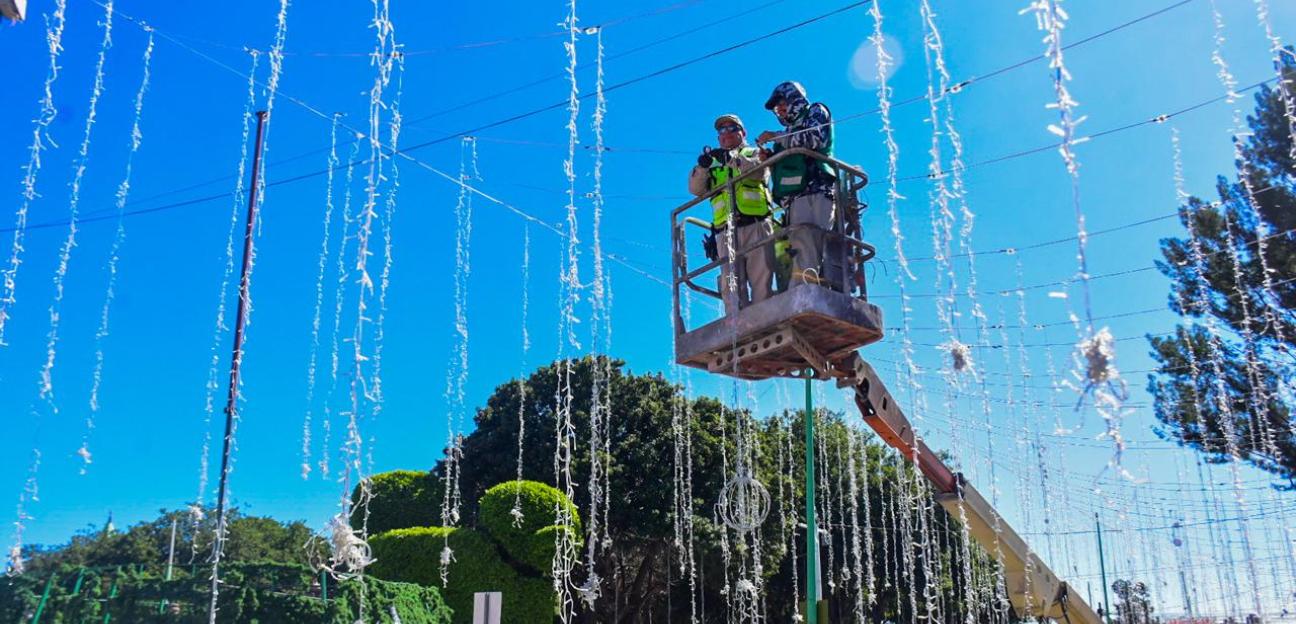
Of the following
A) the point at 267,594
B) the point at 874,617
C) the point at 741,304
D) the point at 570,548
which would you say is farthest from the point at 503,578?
the point at 874,617

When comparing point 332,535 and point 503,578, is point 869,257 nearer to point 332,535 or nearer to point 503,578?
point 332,535

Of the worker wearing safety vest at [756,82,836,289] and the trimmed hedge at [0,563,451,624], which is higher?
the worker wearing safety vest at [756,82,836,289]

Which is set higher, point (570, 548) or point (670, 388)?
point (670, 388)

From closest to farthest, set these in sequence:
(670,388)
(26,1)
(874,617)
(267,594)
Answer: (26,1) → (267,594) → (670,388) → (874,617)

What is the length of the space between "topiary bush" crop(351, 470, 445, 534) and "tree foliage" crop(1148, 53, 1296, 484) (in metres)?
17.2

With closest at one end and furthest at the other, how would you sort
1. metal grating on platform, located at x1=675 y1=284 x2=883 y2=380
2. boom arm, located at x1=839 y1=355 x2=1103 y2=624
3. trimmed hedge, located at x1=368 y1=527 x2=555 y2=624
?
metal grating on platform, located at x1=675 y1=284 x2=883 y2=380
boom arm, located at x1=839 y1=355 x2=1103 y2=624
trimmed hedge, located at x1=368 y1=527 x2=555 y2=624

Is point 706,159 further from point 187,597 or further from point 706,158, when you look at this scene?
point 187,597

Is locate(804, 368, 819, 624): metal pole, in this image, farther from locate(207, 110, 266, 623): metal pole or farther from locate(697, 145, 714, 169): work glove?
locate(207, 110, 266, 623): metal pole

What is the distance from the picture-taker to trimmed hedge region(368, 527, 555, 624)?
1816 cm

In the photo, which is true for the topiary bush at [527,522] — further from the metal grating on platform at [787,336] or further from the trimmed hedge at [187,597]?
the metal grating on platform at [787,336]

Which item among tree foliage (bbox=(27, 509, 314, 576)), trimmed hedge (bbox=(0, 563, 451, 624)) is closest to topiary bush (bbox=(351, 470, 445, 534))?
trimmed hedge (bbox=(0, 563, 451, 624))

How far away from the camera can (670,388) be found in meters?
25.8

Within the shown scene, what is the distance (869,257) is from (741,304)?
1.29 m

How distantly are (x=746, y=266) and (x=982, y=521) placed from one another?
498cm
